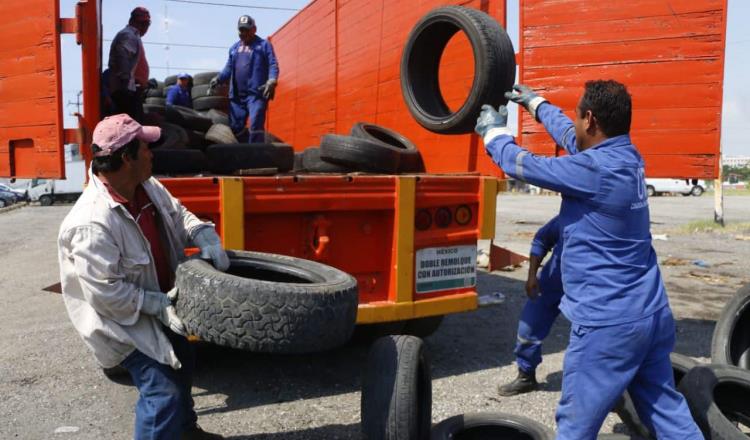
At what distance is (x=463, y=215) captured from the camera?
4.12m

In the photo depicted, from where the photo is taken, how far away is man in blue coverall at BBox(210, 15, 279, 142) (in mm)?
6660

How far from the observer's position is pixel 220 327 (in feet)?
8.01

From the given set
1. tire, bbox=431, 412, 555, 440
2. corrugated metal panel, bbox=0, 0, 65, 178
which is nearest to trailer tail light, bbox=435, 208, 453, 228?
tire, bbox=431, 412, 555, 440

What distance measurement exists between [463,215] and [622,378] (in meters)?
1.86

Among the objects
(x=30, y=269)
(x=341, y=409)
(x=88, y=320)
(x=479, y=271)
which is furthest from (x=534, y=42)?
(x=30, y=269)

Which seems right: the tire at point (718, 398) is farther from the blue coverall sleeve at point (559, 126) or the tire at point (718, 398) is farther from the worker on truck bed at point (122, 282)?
the worker on truck bed at point (122, 282)

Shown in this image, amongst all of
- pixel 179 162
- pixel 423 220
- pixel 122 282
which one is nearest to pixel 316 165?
pixel 179 162

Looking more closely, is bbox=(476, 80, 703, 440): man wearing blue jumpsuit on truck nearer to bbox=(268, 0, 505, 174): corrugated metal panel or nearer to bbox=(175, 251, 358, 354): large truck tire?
bbox=(175, 251, 358, 354): large truck tire

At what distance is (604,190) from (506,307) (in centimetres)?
404

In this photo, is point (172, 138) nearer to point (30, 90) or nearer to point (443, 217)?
point (30, 90)

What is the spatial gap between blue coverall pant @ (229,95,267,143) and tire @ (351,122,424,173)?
1.72 m

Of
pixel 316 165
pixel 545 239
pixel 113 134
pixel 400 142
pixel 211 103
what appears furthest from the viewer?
pixel 211 103

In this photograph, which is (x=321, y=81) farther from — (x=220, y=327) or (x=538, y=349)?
(x=220, y=327)

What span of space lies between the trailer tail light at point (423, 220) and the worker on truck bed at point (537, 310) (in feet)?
2.27
